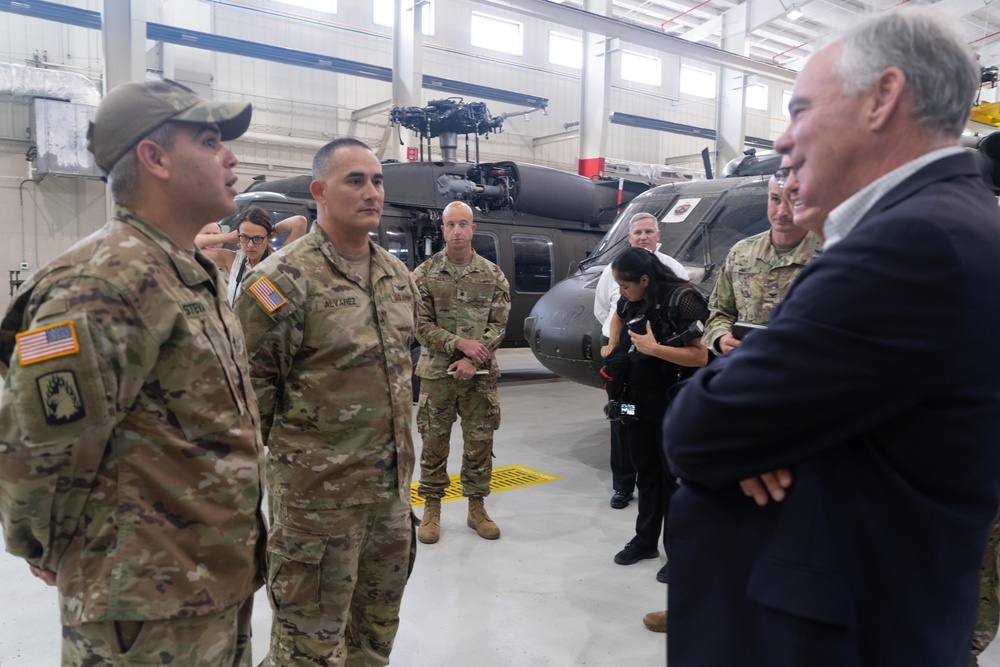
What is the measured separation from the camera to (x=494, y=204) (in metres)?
7.79

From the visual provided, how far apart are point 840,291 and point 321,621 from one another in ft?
5.77

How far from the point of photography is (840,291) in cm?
86

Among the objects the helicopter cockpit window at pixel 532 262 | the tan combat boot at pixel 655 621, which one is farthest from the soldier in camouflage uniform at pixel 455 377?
the helicopter cockpit window at pixel 532 262

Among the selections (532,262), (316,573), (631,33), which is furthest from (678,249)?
(631,33)

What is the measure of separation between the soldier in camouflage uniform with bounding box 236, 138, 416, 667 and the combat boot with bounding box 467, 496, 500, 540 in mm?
1618

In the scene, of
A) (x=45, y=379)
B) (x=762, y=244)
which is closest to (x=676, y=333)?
(x=762, y=244)

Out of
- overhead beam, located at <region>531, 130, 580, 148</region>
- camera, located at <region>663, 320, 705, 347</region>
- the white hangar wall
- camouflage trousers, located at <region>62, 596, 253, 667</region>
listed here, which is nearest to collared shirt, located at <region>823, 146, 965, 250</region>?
camouflage trousers, located at <region>62, 596, 253, 667</region>

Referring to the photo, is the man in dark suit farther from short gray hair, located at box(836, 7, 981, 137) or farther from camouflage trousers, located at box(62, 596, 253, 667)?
camouflage trousers, located at box(62, 596, 253, 667)

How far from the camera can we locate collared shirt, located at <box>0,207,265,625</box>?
126 cm

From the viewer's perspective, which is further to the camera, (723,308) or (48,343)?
(723,308)

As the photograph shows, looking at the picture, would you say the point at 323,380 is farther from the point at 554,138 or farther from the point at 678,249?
the point at 554,138

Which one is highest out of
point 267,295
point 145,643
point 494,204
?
point 494,204

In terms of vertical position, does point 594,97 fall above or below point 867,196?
above

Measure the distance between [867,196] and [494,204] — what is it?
6953mm
